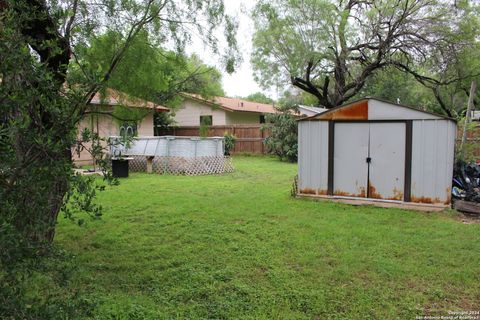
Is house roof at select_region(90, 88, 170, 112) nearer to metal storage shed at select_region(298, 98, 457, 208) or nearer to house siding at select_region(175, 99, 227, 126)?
metal storage shed at select_region(298, 98, 457, 208)

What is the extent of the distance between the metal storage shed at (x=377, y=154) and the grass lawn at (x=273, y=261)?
0.48 metres

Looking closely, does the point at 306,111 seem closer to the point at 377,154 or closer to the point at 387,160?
the point at 377,154

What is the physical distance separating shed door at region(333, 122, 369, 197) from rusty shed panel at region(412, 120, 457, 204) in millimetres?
916

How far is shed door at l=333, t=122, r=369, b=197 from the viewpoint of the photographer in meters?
7.63

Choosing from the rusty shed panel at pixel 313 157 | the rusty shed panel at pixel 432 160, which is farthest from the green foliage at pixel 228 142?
the rusty shed panel at pixel 432 160

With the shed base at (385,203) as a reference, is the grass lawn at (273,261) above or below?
below

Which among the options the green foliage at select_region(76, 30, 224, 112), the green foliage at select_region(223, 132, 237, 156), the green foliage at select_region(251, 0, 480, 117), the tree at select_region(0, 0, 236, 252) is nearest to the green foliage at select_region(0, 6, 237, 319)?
the tree at select_region(0, 0, 236, 252)

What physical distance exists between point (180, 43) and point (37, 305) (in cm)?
361

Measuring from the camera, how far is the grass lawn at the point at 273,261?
3.43 metres

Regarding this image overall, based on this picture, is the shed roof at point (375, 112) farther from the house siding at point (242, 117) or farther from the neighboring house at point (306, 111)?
the house siding at point (242, 117)

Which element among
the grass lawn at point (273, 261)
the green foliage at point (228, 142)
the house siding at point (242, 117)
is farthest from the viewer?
the house siding at point (242, 117)

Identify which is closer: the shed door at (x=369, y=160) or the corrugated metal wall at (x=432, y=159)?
the corrugated metal wall at (x=432, y=159)

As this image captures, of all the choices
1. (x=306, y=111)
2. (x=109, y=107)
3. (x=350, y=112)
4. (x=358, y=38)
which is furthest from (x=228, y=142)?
(x=109, y=107)

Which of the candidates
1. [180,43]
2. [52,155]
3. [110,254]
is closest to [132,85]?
[180,43]
